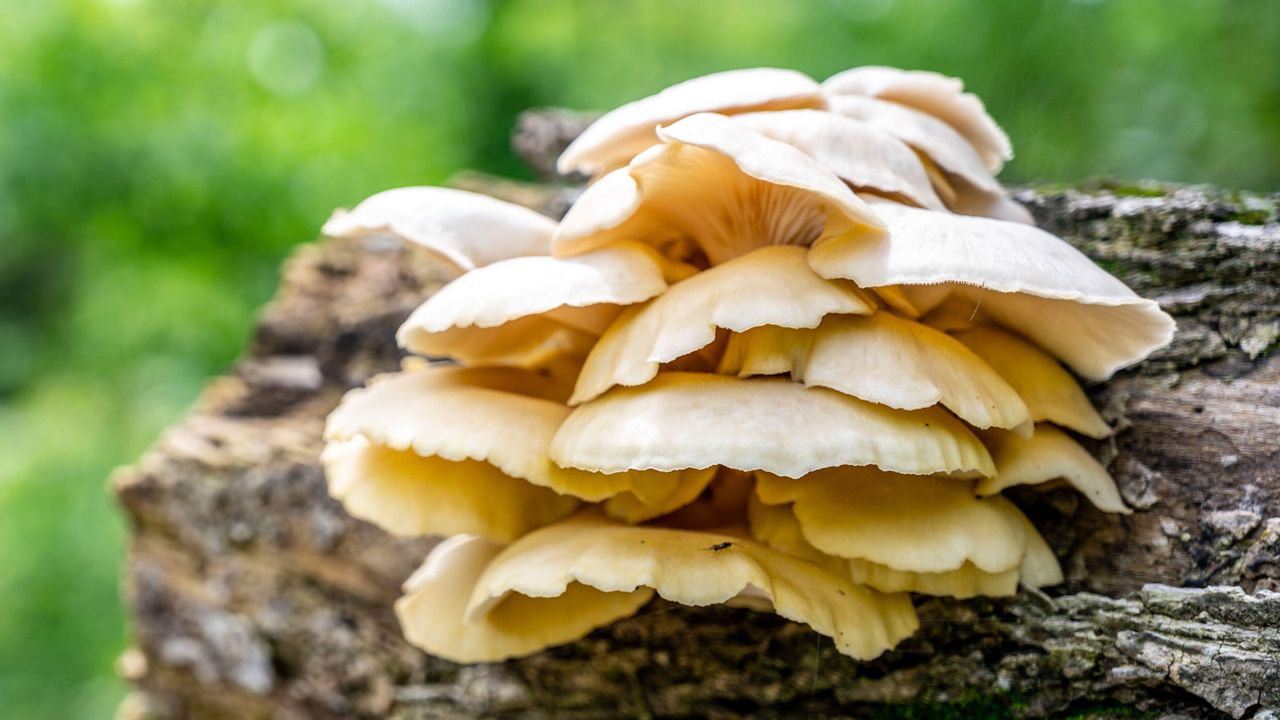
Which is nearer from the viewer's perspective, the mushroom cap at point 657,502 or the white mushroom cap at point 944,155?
the mushroom cap at point 657,502

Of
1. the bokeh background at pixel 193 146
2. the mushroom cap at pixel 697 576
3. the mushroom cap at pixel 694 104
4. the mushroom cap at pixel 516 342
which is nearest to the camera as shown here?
the mushroom cap at pixel 697 576

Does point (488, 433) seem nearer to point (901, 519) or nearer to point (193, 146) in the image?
point (901, 519)

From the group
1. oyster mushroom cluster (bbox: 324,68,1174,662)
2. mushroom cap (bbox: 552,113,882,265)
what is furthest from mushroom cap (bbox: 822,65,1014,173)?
mushroom cap (bbox: 552,113,882,265)

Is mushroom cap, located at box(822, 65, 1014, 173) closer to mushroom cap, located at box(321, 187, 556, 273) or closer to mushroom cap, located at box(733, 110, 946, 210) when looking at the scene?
mushroom cap, located at box(733, 110, 946, 210)

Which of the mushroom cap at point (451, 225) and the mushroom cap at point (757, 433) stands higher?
the mushroom cap at point (451, 225)

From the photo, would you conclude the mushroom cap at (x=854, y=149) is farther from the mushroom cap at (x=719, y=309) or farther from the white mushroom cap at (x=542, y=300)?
the white mushroom cap at (x=542, y=300)

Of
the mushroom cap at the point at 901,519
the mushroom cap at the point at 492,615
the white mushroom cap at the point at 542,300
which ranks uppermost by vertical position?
the white mushroom cap at the point at 542,300

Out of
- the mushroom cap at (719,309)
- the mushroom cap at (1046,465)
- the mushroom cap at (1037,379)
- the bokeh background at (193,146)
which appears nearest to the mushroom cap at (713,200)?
the mushroom cap at (719,309)

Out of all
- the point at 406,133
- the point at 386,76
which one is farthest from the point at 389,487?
the point at 386,76
